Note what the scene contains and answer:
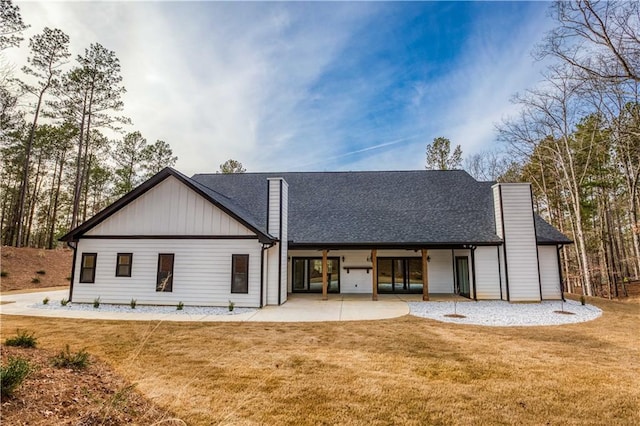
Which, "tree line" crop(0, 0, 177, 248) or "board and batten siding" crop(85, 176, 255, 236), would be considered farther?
"tree line" crop(0, 0, 177, 248)

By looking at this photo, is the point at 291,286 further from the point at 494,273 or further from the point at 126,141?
the point at 126,141

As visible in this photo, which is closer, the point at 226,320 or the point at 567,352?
the point at 567,352

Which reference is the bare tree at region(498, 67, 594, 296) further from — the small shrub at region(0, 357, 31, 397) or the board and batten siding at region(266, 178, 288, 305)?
the small shrub at region(0, 357, 31, 397)

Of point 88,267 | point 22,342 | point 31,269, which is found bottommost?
point 22,342

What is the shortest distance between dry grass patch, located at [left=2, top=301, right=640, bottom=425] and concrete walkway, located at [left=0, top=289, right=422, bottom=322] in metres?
0.96

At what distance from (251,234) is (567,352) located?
375 inches

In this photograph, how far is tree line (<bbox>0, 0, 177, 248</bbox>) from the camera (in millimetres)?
19250

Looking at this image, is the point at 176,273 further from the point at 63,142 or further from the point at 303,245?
the point at 63,142

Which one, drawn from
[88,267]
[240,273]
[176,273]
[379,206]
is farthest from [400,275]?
[88,267]

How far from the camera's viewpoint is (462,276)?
14.7 meters

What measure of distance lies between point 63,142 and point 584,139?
37932mm

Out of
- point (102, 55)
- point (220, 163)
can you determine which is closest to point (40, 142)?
point (102, 55)

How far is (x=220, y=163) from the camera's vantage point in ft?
108

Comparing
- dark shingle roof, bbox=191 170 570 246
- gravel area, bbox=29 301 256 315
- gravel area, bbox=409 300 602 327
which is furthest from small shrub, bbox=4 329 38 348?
gravel area, bbox=409 300 602 327
